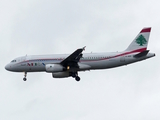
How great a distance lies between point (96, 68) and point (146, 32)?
8636 millimetres

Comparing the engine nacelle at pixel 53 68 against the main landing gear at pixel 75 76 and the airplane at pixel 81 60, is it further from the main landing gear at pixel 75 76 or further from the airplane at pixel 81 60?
the main landing gear at pixel 75 76

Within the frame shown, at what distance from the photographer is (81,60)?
194 feet

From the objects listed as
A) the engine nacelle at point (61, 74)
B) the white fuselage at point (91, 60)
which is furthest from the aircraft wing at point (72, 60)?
the engine nacelle at point (61, 74)

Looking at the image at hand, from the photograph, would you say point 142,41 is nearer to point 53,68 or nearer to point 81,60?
point 81,60

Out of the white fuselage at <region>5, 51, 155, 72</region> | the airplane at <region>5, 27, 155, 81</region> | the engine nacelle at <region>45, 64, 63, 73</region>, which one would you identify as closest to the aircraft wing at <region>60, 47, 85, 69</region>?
the airplane at <region>5, 27, 155, 81</region>

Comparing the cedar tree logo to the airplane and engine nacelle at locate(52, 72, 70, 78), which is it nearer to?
the airplane

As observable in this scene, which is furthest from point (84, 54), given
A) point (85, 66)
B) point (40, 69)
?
point (40, 69)

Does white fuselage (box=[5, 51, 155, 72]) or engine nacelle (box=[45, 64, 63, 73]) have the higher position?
white fuselage (box=[5, 51, 155, 72])

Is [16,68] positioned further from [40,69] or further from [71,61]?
[71,61]

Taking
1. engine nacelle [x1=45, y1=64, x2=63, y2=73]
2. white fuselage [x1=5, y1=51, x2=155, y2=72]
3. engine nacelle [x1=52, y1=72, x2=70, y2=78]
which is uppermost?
white fuselage [x1=5, y1=51, x2=155, y2=72]

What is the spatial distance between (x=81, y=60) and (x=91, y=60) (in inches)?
55.0

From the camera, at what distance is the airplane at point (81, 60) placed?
5769 centimetres

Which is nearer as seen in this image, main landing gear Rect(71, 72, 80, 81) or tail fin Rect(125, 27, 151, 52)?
tail fin Rect(125, 27, 151, 52)

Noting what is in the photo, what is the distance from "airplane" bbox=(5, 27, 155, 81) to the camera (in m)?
57.7
